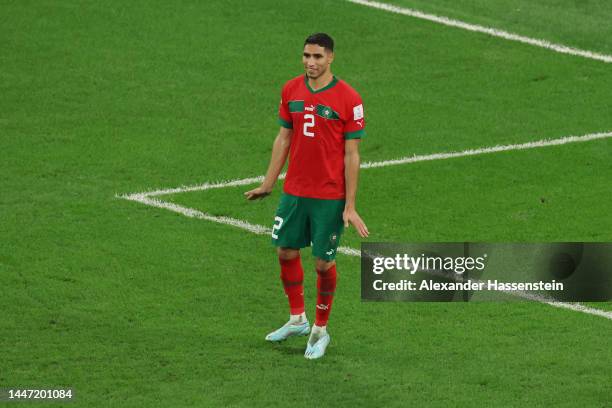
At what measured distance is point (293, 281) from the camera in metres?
11.9

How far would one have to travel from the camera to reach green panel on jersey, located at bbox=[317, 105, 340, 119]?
11.3 meters

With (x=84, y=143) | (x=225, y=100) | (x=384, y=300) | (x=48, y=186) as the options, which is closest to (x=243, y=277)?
(x=384, y=300)

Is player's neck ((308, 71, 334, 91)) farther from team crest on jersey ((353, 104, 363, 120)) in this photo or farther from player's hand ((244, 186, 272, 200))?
player's hand ((244, 186, 272, 200))

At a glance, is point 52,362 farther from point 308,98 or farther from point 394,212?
point 394,212

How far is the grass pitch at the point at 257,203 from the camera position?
1112 cm

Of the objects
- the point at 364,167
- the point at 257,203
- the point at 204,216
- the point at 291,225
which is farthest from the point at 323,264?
the point at 364,167

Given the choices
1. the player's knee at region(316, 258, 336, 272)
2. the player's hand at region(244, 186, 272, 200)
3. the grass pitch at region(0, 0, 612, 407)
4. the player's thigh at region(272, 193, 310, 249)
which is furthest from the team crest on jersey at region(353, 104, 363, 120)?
the grass pitch at region(0, 0, 612, 407)

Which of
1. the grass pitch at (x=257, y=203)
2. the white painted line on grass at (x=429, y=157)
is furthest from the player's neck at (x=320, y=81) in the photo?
the white painted line on grass at (x=429, y=157)

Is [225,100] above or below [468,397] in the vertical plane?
above

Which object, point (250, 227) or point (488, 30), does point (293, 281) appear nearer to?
point (250, 227)

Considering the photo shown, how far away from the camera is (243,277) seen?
13.3m

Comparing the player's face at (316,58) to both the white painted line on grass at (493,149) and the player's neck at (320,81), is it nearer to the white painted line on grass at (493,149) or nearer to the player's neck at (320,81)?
the player's neck at (320,81)

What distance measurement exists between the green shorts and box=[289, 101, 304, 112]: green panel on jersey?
2.19ft

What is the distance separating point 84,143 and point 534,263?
6.02 m
